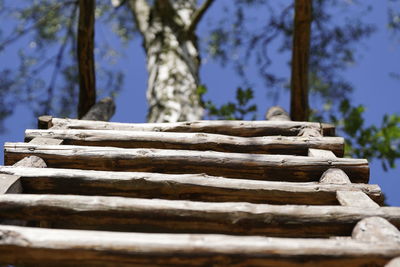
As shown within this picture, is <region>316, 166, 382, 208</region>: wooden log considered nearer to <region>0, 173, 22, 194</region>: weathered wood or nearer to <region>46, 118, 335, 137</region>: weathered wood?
<region>46, 118, 335, 137</region>: weathered wood

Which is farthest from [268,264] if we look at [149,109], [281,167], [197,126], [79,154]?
[149,109]

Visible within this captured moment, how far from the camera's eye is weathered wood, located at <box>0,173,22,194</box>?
6.56ft

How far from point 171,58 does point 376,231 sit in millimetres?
4443

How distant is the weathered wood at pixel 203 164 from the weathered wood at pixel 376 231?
677 mm

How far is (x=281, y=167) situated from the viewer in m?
2.50

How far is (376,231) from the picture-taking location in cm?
170

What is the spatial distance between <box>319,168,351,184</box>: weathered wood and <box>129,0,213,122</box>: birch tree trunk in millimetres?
2505

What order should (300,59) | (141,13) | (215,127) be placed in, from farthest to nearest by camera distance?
(141,13) < (300,59) < (215,127)

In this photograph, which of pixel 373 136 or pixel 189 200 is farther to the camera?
pixel 373 136

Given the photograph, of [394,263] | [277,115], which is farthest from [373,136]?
[394,263]

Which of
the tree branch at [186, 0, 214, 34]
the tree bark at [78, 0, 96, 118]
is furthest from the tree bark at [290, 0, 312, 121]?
the tree branch at [186, 0, 214, 34]

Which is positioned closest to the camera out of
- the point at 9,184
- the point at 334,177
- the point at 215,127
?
the point at 9,184

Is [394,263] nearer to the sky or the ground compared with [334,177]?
nearer to the ground

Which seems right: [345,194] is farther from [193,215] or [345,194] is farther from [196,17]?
[196,17]
